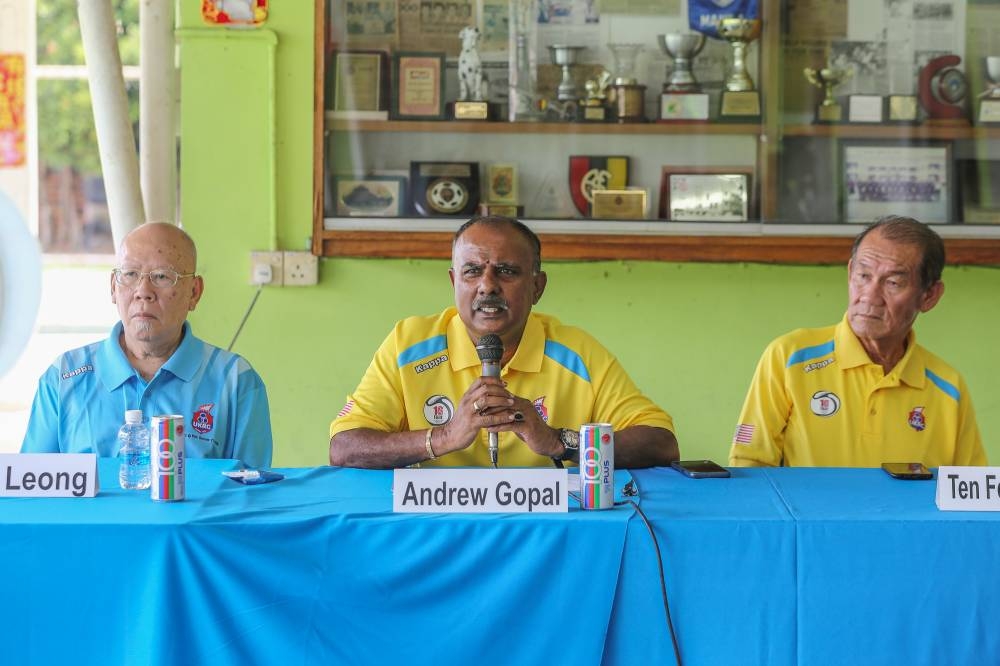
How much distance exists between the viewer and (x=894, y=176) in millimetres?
4055

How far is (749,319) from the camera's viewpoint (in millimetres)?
4004

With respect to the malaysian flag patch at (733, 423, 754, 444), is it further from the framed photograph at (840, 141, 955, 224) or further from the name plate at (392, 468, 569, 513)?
the framed photograph at (840, 141, 955, 224)

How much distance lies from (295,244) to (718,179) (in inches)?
57.9

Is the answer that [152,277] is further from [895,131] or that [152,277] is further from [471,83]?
[895,131]

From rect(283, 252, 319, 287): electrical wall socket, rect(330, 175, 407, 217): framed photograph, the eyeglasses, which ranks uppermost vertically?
rect(330, 175, 407, 217): framed photograph

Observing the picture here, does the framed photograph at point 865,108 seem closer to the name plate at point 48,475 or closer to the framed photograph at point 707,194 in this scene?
the framed photograph at point 707,194

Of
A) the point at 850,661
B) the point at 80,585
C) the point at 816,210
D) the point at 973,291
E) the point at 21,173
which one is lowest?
the point at 850,661

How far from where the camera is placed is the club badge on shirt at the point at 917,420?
2.58m

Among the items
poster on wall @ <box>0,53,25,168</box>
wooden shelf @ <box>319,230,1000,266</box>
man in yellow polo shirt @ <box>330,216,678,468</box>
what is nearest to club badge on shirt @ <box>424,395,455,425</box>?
man in yellow polo shirt @ <box>330,216,678,468</box>

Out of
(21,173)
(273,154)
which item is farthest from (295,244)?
(21,173)

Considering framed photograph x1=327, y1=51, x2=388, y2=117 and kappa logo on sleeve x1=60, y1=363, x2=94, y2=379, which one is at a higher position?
framed photograph x1=327, y1=51, x2=388, y2=117

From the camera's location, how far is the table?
1.76 metres

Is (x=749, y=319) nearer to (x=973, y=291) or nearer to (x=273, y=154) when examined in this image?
(x=973, y=291)

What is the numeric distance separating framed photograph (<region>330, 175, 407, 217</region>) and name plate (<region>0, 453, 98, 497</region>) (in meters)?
2.03
